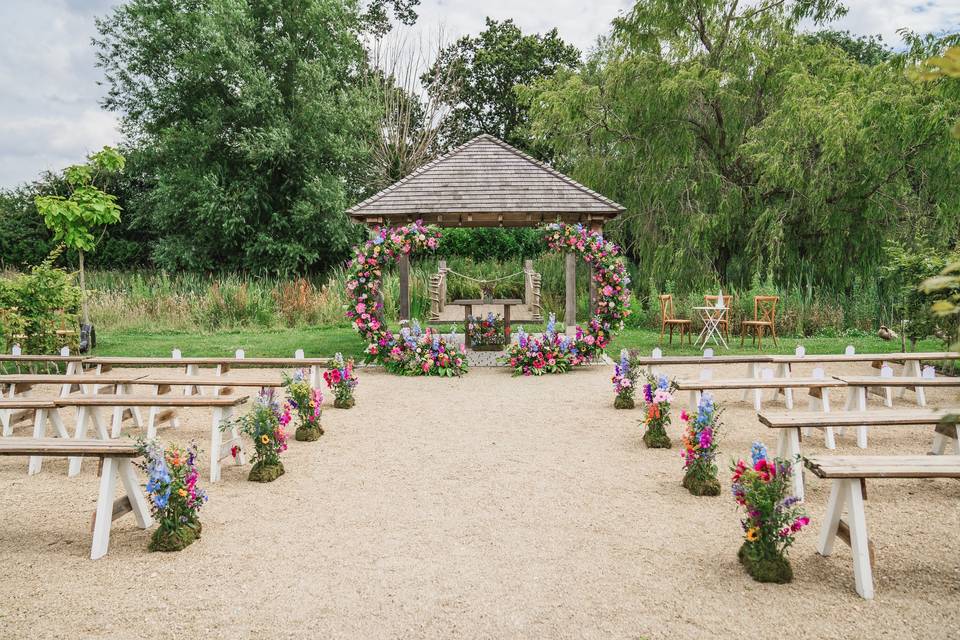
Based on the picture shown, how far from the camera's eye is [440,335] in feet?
37.5

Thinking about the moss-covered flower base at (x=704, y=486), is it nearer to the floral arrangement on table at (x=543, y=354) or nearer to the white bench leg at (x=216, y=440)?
the white bench leg at (x=216, y=440)

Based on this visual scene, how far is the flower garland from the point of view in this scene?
11.1m

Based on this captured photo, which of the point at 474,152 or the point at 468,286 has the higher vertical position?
the point at 474,152

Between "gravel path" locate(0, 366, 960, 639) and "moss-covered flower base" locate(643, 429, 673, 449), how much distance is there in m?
0.12

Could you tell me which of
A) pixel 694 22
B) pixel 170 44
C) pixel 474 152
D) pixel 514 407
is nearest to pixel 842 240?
pixel 694 22

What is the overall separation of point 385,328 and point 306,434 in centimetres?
474

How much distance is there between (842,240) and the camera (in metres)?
15.5

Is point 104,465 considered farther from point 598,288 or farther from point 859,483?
point 598,288

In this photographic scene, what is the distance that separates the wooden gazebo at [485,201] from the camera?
1216 centimetres

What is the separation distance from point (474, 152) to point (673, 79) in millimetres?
5497

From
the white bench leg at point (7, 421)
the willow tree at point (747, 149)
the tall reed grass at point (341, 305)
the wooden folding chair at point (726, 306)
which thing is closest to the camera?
the white bench leg at point (7, 421)

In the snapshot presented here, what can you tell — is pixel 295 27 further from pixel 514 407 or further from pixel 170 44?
pixel 514 407

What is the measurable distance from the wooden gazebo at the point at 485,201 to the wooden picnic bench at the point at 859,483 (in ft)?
27.6

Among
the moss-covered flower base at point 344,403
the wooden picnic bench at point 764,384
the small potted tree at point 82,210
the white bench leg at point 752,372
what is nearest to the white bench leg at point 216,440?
the moss-covered flower base at point 344,403
